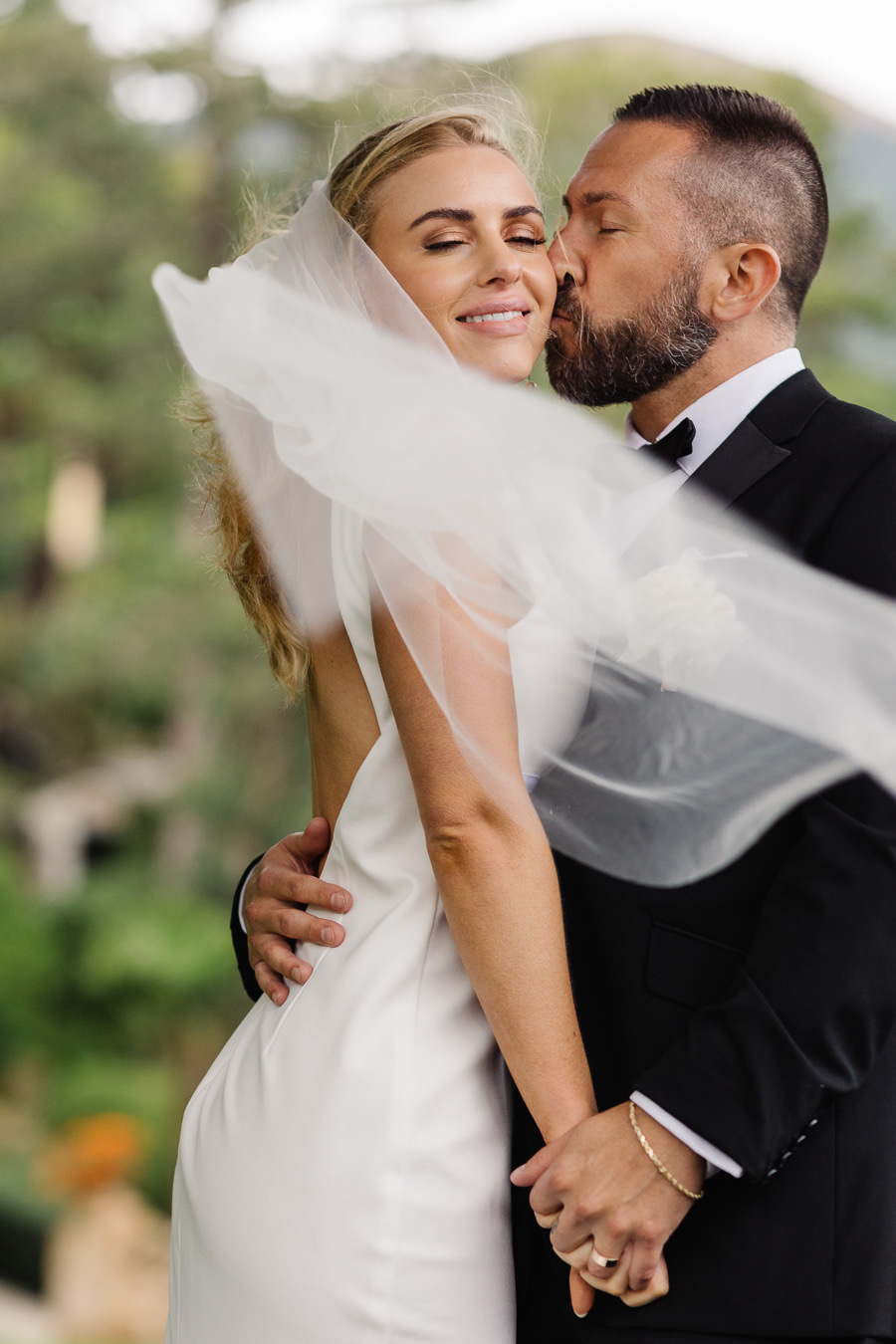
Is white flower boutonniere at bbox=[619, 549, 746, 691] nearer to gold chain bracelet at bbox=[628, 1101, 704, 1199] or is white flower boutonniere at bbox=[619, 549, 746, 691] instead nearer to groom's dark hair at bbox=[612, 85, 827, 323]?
gold chain bracelet at bbox=[628, 1101, 704, 1199]

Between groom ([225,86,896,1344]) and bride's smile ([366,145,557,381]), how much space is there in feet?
0.73

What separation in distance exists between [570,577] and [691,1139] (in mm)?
692

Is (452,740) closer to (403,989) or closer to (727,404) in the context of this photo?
(403,989)

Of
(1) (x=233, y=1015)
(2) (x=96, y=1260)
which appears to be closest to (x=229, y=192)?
(1) (x=233, y=1015)

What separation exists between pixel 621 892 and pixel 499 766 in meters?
0.24

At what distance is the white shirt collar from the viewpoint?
2.01m

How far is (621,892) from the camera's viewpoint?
180 centimetres

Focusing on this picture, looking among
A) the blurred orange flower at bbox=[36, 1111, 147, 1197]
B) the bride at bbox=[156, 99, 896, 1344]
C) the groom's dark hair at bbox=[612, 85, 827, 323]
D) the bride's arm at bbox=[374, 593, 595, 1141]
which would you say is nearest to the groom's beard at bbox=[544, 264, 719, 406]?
the groom's dark hair at bbox=[612, 85, 827, 323]

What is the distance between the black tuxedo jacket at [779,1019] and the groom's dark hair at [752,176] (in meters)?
0.42

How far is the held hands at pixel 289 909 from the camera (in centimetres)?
194

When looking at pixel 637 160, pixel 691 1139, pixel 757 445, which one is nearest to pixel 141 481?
pixel 637 160

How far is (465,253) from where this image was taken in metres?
1.99

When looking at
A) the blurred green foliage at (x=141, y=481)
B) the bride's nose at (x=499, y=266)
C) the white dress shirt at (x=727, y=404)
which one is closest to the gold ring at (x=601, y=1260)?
the white dress shirt at (x=727, y=404)

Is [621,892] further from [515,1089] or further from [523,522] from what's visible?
[523,522]
